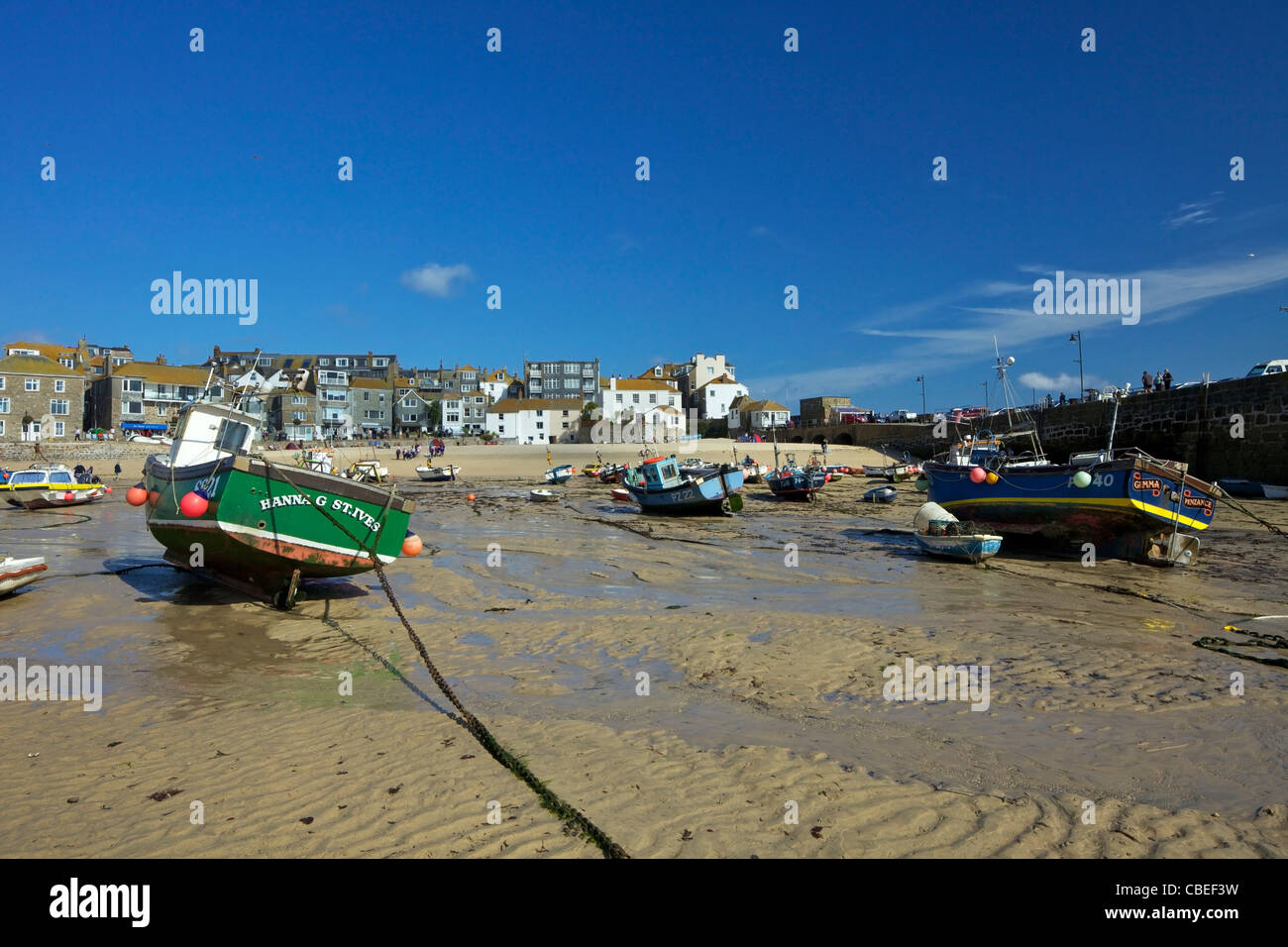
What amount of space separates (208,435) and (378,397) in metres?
94.9

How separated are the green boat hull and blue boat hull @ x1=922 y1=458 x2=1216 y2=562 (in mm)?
15409

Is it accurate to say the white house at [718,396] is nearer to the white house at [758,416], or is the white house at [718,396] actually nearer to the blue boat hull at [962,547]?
the white house at [758,416]

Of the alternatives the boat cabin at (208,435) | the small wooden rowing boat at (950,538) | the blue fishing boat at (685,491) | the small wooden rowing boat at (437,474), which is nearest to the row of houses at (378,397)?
the small wooden rowing boat at (437,474)

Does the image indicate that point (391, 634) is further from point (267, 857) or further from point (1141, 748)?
point (1141, 748)

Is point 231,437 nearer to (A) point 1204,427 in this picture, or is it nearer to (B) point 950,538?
(B) point 950,538

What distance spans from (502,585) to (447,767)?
9267mm

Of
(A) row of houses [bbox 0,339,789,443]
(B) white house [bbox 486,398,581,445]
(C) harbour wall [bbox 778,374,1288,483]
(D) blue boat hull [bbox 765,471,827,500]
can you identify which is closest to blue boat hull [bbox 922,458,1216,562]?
(C) harbour wall [bbox 778,374,1288,483]

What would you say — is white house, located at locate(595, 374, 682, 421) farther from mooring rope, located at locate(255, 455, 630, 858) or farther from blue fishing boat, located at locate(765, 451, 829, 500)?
mooring rope, located at locate(255, 455, 630, 858)

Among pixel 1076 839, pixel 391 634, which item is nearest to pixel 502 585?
pixel 391 634

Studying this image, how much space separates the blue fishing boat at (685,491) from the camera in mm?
29500

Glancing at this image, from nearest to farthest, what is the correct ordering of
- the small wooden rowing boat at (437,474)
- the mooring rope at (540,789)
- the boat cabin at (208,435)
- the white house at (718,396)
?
1. the mooring rope at (540,789)
2. the boat cabin at (208,435)
3. the small wooden rowing boat at (437,474)
4. the white house at (718,396)

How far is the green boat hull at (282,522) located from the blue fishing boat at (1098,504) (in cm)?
1518

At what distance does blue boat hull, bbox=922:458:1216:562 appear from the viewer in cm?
1716

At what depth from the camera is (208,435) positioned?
1448cm
